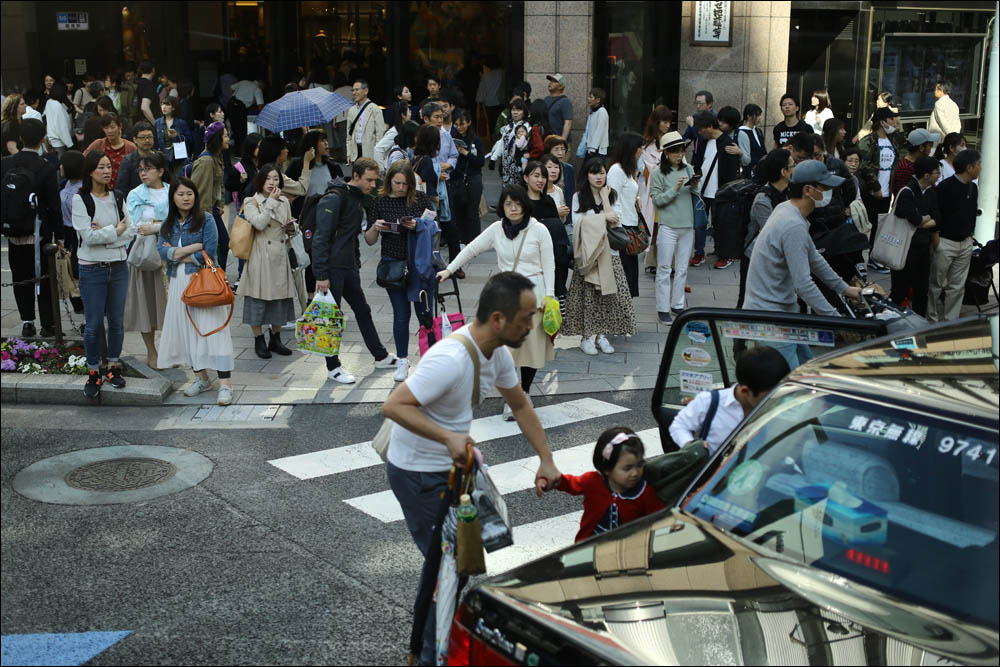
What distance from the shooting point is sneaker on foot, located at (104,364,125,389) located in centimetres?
950

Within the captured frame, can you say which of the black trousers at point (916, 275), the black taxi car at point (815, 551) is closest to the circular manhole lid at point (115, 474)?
the black taxi car at point (815, 551)

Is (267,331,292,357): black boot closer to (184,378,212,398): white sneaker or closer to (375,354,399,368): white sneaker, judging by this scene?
(375,354,399,368): white sneaker

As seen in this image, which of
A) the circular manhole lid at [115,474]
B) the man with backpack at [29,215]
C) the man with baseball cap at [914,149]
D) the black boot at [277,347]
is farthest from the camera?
the man with baseball cap at [914,149]

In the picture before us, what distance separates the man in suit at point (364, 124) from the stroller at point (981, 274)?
25.1 feet

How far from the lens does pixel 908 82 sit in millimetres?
22578

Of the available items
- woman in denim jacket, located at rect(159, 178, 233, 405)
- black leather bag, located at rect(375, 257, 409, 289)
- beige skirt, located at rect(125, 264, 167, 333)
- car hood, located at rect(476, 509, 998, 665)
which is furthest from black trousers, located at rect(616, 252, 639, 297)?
car hood, located at rect(476, 509, 998, 665)

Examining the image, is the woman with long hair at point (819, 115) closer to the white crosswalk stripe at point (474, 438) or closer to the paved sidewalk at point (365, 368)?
the paved sidewalk at point (365, 368)

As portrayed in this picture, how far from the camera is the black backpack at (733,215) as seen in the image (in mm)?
10930

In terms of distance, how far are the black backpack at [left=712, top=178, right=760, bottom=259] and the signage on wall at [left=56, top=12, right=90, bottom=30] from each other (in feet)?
62.0

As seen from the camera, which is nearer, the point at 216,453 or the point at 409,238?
the point at 216,453

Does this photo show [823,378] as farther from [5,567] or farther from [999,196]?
[999,196]

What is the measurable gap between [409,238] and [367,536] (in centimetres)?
355

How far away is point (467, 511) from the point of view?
4.72m

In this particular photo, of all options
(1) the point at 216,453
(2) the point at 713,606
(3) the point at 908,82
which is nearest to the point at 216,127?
(1) the point at 216,453
